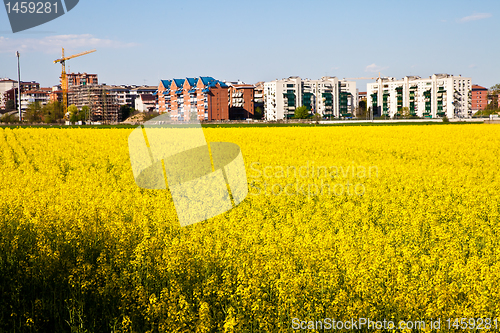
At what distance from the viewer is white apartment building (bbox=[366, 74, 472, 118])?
551 ft

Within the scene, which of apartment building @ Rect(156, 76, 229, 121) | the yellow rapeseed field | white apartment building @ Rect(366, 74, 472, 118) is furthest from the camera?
white apartment building @ Rect(366, 74, 472, 118)

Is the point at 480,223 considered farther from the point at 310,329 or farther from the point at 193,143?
the point at 193,143

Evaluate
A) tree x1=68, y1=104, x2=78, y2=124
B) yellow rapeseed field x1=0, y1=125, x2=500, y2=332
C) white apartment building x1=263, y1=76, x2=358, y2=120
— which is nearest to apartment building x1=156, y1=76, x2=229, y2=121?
white apartment building x1=263, y1=76, x2=358, y2=120

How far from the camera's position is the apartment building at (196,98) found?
149000mm

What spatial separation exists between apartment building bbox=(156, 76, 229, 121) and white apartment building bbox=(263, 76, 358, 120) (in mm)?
18259

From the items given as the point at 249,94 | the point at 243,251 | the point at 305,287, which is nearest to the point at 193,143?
the point at 243,251

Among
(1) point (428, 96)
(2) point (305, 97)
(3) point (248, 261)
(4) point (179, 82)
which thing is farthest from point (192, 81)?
(3) point (248, 261)

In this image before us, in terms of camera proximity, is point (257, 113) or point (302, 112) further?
point (257, 113)

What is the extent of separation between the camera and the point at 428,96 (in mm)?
171375

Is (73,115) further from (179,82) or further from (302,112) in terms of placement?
(302,112)

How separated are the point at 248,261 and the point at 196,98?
154m

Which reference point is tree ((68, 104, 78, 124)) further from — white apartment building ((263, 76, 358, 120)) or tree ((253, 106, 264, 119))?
white apartment building ((263, 76, 358, 120))

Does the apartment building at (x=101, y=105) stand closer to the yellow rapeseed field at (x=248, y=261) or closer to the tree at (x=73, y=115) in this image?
the tree at (x=73, y=115)

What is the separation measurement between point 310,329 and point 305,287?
799 millimetres
